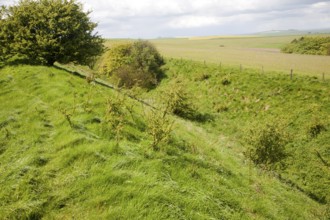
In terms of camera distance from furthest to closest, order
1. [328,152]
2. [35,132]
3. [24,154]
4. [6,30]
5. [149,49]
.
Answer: [149,49] < [6,30] < [328,152] < [35,132] < [24,154]

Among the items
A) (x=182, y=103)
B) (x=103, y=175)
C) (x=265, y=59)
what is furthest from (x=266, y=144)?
(x=265, y=59)

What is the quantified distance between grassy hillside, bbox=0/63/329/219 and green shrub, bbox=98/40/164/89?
3173 centimetres

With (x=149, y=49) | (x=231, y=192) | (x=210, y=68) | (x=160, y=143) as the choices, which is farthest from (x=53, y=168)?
(x=149, y=49)

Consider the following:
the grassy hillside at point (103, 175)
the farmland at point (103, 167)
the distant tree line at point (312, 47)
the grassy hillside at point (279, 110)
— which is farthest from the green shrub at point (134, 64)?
the distant tree line at point (312, 47)

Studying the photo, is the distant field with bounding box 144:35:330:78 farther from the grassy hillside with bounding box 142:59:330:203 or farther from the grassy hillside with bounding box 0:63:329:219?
the grassy hillside with bounding box 0:63:329:219

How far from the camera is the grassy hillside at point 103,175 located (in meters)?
5.96

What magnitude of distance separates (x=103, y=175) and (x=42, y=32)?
2064 cm

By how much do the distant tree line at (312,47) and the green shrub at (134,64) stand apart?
44646 mm

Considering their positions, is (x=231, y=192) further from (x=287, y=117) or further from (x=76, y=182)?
(x=287, y=117)

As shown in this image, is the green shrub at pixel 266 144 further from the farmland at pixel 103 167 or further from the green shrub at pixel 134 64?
the green shrub at pixel 134 64

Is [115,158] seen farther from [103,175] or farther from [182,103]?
[182,103]

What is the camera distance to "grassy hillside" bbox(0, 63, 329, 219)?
596 centimetres

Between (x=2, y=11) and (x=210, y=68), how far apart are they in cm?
3023

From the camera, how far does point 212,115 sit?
1227 inches
